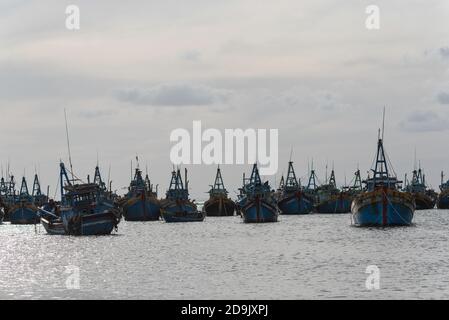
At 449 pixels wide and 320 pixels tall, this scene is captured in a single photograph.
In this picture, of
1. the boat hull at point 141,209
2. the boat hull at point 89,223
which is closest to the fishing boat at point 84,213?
the boat hull at point 89,223

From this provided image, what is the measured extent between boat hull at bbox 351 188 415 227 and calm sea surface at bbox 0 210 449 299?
7.07ft

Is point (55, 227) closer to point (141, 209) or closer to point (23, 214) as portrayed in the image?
point (141, 209)

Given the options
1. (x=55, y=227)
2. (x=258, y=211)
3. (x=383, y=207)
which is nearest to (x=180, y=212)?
(x=258, y=211)

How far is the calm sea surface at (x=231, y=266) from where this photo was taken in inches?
2281

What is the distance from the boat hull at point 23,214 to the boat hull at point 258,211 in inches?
2116

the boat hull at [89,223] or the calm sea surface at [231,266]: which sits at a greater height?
the boat hull at [89,223]

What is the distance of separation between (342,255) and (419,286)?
82.0ft

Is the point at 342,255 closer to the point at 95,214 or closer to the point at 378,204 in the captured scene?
the point at 378,204

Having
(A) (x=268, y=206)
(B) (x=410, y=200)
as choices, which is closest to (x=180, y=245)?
(B) (x=410, y=200)

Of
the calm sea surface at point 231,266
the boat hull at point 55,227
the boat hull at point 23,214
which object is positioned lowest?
the calm sea surface at point 231,266

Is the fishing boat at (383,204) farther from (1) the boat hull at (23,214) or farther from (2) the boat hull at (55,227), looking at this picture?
(1) the boat hull at (23,214)

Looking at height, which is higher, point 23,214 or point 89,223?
point 23,214

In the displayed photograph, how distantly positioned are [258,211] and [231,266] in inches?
3344

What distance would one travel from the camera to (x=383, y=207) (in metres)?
116
